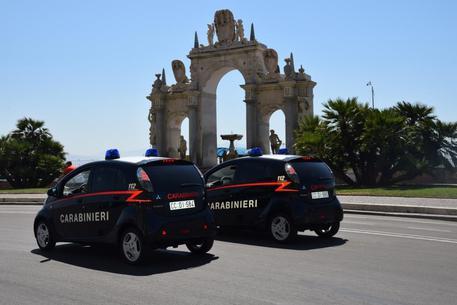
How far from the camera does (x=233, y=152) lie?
135 feet

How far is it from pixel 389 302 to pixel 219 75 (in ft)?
121

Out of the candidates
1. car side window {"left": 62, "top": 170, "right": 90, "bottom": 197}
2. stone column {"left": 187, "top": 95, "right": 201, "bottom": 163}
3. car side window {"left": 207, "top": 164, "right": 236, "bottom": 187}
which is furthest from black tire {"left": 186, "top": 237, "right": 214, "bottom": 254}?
stone column {"left": 187, "top": 95, "right": 201, "bottom": 163}

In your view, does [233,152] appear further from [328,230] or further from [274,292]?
[274,292]

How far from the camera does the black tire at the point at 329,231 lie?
39.1 feet

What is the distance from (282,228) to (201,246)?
1907 millimetres

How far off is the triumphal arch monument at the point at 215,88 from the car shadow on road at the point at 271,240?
2502 cm

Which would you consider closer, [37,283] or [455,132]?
[37,283]

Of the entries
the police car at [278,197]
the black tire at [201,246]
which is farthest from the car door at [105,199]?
the police car at [278,197]

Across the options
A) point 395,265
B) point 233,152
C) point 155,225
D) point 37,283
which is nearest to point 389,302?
point 395,265

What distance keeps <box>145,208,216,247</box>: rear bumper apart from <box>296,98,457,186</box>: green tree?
19688mm

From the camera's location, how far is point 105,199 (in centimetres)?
962

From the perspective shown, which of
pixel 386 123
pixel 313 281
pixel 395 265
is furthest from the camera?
pixel 386 123

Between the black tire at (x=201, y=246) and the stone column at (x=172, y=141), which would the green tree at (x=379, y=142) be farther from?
the black tire at (x=201, y=246)

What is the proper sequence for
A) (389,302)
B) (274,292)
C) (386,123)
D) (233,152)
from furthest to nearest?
(233,152)
(386,123)
(274,292)
(389,302)
